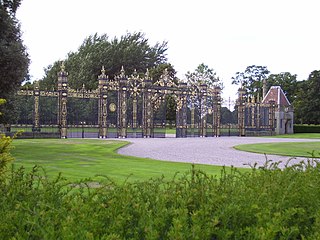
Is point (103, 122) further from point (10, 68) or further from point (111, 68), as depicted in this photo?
point (111, 68)

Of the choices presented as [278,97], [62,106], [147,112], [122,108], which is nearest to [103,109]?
[122,108]

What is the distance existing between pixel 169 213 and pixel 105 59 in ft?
220

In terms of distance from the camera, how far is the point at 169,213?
150 inches

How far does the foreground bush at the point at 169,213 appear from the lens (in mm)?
3295

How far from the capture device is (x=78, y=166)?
576 inches

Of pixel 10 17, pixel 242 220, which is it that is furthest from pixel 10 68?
pixel 242 220

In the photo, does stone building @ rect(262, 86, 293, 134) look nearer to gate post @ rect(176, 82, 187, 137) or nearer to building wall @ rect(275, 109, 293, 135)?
building wall @ rect(275, 109, 293, 135)

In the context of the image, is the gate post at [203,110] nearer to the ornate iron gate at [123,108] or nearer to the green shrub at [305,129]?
the ornate iron gate at [123,108]

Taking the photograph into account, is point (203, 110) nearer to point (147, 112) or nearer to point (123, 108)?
point (147, 112)

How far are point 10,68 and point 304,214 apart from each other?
1713cm

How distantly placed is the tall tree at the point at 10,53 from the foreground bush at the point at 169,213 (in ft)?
47.1

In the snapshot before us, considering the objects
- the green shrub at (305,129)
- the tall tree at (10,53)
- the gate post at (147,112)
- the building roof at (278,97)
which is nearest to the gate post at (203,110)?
the gate post at (147,112)

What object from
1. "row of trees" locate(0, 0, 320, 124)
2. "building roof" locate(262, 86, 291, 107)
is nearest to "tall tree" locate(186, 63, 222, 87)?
"row of trees" locate(0, 0, 320, 124)

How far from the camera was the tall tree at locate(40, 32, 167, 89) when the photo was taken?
66.4 meters
